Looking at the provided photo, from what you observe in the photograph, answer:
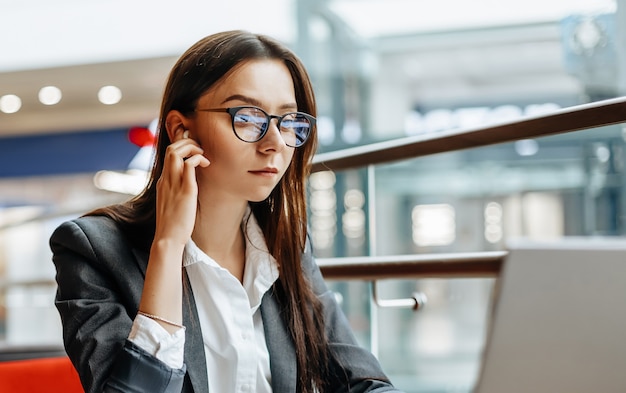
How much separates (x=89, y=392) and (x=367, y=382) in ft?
1.71

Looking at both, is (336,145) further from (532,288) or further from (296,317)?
A: (532,288)

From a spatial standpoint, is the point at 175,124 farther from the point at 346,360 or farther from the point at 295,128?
the point at 346,360

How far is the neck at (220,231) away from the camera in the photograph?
5.08 feet

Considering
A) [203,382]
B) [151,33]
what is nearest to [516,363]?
[203,382]

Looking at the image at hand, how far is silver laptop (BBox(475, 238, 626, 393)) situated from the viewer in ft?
2.29

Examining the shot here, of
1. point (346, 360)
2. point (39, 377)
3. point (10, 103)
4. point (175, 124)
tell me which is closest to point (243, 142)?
point (175, 124)

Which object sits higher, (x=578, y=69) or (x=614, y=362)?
(x=578, y=69)

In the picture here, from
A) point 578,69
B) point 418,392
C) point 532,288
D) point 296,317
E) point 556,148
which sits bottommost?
point 418,392

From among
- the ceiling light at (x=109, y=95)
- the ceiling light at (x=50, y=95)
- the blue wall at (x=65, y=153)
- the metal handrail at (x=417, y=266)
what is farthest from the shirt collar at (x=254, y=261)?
the blue wall at (x=65, y=153)

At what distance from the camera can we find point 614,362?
0.71m

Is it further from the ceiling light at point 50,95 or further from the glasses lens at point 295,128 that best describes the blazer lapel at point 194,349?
the ceiling light at point 50,95

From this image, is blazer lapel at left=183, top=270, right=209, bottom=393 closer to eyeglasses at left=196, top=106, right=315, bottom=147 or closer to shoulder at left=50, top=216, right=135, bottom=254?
shoulder at left=50, top=216, right=135, bottom=254

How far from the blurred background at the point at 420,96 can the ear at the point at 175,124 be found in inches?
70.1

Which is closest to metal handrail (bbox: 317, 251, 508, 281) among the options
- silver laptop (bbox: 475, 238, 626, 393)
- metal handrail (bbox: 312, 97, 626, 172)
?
metal handrail (bbox: 312, 97, 626, 172)
